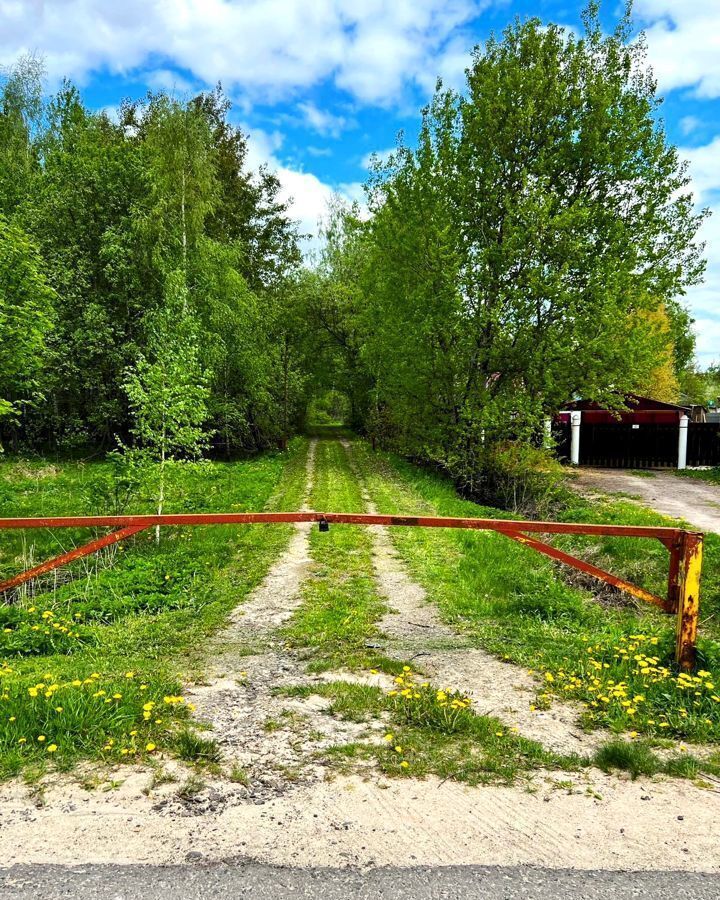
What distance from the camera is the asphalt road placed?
2.50m

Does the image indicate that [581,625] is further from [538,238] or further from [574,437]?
[574,437]

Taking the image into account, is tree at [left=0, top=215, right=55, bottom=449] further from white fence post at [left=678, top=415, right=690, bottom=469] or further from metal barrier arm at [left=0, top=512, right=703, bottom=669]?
white fence post at [left=678, top=415, right=690, bottom=469]

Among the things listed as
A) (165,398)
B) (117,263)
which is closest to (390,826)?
(165,398)

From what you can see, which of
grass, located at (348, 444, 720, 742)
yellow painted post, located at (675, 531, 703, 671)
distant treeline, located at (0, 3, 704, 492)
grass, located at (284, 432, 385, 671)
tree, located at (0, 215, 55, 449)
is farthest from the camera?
distant treeline, located at (0, 3, 704, 492)

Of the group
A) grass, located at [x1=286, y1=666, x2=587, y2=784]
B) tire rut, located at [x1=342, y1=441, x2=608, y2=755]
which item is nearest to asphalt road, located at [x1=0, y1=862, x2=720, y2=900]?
grass, located at [x1=286, y1=666, x2=587, y2=784]

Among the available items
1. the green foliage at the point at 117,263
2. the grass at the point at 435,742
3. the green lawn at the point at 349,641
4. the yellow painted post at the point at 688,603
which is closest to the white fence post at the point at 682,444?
the green lawn at the point at 349,641

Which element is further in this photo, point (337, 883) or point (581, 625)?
point (581, 625)

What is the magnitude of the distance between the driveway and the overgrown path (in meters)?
9.69

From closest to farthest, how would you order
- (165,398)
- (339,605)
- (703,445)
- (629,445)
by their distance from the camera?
(339,605), (165,398), (703,445), (629,445)

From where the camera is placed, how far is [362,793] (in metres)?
3.26

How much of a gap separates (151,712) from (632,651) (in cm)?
424

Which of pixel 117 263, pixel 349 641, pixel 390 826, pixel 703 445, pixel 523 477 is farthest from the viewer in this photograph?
pixel 703 445

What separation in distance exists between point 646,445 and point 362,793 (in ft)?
76.2

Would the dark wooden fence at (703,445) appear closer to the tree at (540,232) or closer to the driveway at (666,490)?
the driveway at (666,490)
